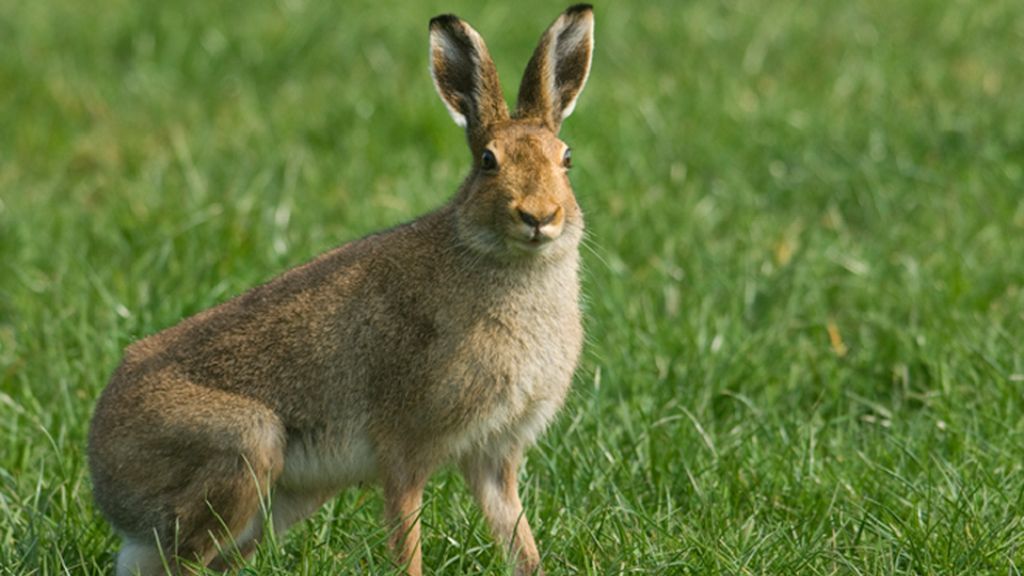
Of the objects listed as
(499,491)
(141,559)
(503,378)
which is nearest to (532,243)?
(503,378)

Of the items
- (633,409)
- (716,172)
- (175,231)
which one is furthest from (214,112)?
(633,409)

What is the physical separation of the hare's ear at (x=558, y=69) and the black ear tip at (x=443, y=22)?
0.24 m

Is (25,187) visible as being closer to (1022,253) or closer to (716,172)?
(716,172)

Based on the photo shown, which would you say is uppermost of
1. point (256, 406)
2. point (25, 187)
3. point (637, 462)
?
point (256, 406)

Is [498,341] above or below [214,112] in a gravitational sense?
above

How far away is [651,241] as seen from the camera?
24.6ft

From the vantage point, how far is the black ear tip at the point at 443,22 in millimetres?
4945

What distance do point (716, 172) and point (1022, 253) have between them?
1.74 metres

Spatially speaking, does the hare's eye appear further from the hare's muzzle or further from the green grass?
the green grass

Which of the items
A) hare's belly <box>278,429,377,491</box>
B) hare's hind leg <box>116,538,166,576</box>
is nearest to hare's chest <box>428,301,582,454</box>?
hare's belly <box>278,429,377,491</box>

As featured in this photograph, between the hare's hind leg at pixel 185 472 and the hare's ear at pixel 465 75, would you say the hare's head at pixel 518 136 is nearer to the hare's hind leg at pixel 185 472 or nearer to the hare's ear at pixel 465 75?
the hare's ear at pixel 465 75

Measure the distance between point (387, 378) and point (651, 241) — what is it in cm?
292

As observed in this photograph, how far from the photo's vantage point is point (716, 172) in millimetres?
8383

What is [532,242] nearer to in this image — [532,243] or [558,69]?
[532,243]
